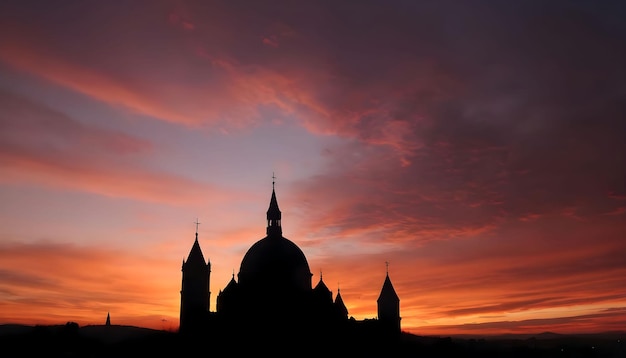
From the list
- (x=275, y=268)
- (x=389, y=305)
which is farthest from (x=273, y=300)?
(x=389, y=305)

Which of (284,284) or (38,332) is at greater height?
(284,284)

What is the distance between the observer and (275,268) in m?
93.7

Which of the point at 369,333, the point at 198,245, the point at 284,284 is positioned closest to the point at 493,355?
the point at 369,333

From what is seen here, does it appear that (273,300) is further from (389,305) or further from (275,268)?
(389,305)

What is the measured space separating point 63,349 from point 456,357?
75252 mm

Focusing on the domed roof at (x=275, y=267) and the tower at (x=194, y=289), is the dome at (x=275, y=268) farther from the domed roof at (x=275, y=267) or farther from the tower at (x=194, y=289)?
the tower at (x=194, y=289)

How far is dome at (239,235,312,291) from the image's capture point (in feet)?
306

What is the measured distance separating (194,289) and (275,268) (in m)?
→ 16.5

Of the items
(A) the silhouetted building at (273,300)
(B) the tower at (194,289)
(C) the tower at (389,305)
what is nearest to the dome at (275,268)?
(A) the silhouetted building at (273,300)

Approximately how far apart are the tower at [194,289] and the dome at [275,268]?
866cm

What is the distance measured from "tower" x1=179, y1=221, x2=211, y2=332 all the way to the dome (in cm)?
866

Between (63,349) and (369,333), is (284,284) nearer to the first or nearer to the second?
(369,333)

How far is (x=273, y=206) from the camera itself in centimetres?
10569

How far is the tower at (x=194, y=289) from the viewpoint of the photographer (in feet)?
327
